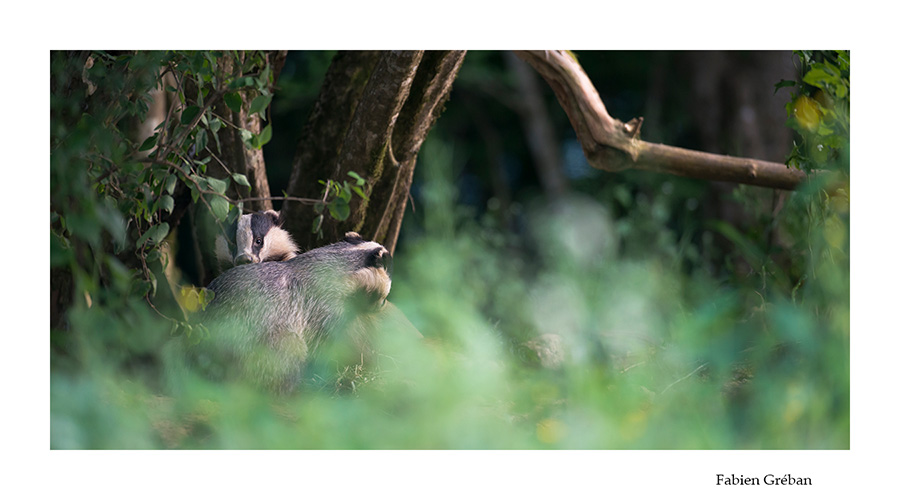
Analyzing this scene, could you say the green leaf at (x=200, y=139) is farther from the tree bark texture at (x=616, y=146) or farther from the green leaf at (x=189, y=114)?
the tree bark texture at (x=616, y=146)

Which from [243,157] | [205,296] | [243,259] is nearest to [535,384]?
[205,296]

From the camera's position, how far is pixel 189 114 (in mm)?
2744

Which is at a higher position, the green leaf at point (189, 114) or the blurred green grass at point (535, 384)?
the green leaf at point (189, 114)

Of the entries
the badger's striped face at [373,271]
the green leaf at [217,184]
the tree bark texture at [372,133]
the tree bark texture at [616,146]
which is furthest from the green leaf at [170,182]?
the tree bark texture at [616,146]

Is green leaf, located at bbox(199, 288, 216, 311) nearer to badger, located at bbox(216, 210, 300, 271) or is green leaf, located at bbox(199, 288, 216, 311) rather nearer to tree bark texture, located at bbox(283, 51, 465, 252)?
badger, located at bbox(216, 210, 300, 271)

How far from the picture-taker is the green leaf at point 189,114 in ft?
8.96

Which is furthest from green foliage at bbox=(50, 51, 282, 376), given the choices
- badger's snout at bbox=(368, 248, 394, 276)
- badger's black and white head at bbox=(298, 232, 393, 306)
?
badger's snout at bbox=(368, 248, 394, 276)

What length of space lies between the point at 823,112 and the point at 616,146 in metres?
0.97

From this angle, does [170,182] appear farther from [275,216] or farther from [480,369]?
[480,369]

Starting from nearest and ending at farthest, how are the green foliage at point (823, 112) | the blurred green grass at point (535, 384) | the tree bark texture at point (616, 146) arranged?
the blurred green grass at point (535, 384) < the green foliage at point (823, 112) < the tree bark texture at point (616, 146)

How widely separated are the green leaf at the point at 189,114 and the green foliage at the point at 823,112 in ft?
7.12

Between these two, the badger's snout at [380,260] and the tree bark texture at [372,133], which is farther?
the tree bark texture at [372,133]
